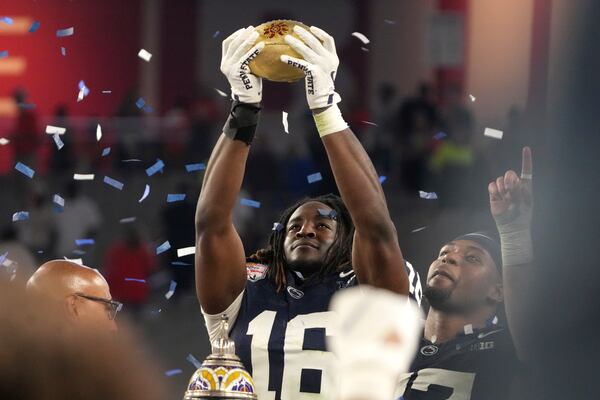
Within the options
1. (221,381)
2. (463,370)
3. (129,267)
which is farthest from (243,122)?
(129,267)

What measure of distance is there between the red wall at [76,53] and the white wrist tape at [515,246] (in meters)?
7.63

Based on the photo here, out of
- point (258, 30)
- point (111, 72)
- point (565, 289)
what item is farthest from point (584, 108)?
point (111, 72)

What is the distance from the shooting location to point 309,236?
11.1 feet

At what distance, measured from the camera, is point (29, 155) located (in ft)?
30.5

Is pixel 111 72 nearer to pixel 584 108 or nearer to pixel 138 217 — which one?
pixel 138 217

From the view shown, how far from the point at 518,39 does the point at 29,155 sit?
4.17 metres

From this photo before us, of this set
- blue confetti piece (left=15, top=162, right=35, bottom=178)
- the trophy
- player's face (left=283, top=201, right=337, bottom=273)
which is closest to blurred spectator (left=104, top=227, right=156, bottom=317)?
blue confetti piece (left=15, top=162, right=35, bottom=178)

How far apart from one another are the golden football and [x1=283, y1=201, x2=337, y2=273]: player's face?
62cm

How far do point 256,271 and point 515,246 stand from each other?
870 millimetres

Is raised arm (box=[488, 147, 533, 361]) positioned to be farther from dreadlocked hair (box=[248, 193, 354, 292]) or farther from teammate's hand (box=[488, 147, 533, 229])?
dreadlocked hair (box=[248, 193, 354, 292])

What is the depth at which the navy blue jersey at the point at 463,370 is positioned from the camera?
3580 mm

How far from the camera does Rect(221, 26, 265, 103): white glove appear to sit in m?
2.87

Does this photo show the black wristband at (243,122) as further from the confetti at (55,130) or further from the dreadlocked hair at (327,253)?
the confetti at (55,130)

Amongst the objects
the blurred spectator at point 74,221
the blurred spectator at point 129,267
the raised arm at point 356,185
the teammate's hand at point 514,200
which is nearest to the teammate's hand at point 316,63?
the raised arm at point 356,185
